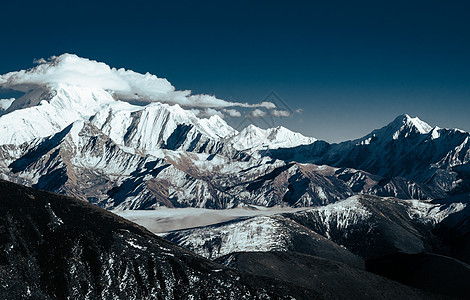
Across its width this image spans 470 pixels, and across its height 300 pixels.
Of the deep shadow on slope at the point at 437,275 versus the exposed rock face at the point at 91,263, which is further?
the deep shadow on slope at the point at 437,275

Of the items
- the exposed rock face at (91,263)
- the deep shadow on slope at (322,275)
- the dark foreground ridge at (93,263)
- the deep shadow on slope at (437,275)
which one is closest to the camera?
the exposed rock face at (91,263)

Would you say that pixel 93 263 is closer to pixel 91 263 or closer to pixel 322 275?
pixel 91 263

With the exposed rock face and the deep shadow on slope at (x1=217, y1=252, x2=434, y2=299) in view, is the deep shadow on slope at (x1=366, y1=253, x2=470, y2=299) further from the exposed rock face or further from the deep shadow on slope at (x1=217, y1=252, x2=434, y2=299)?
the exposed rock face

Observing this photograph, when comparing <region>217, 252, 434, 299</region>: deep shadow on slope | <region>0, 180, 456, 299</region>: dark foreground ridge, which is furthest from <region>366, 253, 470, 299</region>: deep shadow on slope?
<region>0, 180, 456, 299</region>: dark foreground ridge

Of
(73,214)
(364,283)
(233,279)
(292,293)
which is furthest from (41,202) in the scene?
(364,283)

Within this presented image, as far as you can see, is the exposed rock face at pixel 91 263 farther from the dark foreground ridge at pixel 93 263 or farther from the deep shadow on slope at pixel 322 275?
the deep shadow on slope at pixel 322 275

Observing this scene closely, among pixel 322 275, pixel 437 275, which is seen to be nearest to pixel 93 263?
pixel 322 275

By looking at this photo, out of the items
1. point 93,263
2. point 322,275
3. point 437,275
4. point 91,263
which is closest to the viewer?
point 91,263

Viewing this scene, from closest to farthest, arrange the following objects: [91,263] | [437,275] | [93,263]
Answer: [91,263] → [93,263] → [437,275]

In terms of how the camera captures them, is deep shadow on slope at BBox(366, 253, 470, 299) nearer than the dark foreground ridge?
No

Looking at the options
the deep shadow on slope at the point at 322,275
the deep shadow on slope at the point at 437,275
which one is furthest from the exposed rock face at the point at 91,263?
the deep shadow on slope at the point at 437,275

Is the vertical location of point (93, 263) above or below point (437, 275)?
above

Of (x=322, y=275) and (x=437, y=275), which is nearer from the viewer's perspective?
(x=322, y=275)
